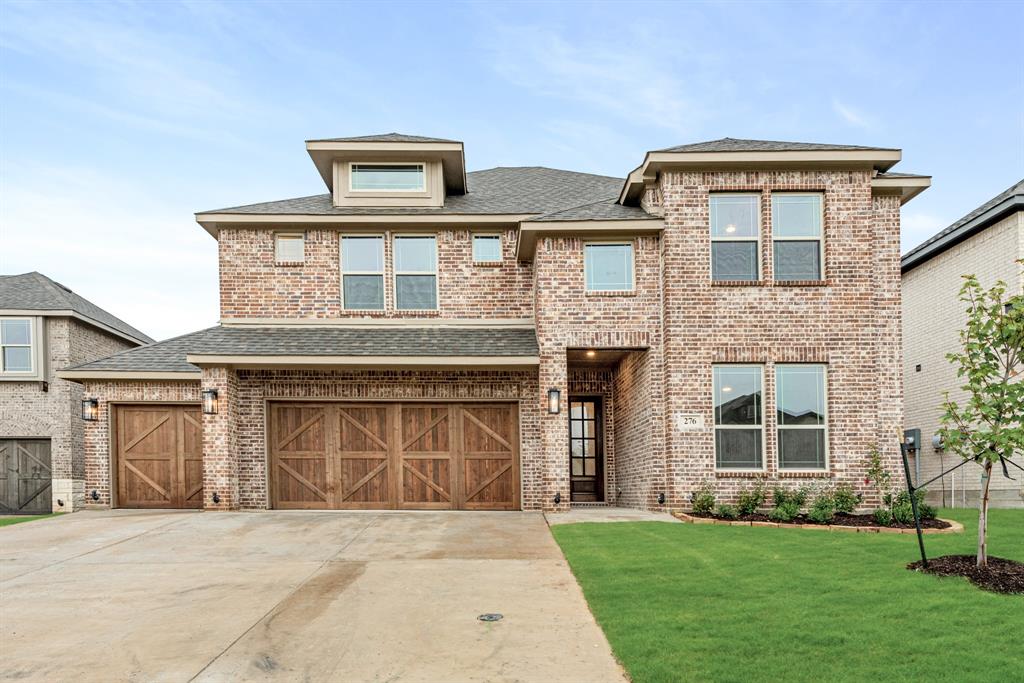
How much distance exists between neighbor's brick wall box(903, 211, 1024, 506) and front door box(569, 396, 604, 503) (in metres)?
7.54

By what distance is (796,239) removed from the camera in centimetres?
1281

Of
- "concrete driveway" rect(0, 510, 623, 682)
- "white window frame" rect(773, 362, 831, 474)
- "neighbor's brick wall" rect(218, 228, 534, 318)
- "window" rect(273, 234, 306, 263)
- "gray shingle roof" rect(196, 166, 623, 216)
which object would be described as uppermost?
"gray shingle roof" rect(196, 166, 623, 216)

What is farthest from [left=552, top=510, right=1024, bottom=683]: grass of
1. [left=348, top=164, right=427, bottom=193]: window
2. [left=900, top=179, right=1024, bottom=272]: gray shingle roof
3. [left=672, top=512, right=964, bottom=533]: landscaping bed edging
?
[left=348, top=164, right=427, bottom=193]: window

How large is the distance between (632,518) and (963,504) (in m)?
9.70

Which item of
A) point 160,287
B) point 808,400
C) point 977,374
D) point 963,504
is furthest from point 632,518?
point 160,287

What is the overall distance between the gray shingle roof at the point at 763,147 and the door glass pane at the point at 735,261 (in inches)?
66.9

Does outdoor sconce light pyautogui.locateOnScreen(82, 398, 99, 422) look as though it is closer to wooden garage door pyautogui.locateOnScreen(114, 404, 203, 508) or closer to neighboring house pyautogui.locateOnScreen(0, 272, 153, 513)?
wooden garage door pyautogui.locateOnScreen(114, 404, 203, 508)

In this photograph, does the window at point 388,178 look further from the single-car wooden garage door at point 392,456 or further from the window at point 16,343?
the window at point 16,343

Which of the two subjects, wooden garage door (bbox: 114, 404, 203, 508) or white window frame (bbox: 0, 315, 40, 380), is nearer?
wooden garage door (bbox: 114, 404, 203, 508)

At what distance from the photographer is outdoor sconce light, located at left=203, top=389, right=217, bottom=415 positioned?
1337 centimetres

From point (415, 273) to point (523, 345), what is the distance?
3020 mm

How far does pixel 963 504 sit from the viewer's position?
1645 centimetres

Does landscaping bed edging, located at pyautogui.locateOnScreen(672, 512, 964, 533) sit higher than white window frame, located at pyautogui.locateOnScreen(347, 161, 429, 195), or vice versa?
white window frame, located at pyautogui.locateOnScreen(347, 161, 429, 195)

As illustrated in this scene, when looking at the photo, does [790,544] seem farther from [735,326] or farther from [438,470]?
[438,470]
